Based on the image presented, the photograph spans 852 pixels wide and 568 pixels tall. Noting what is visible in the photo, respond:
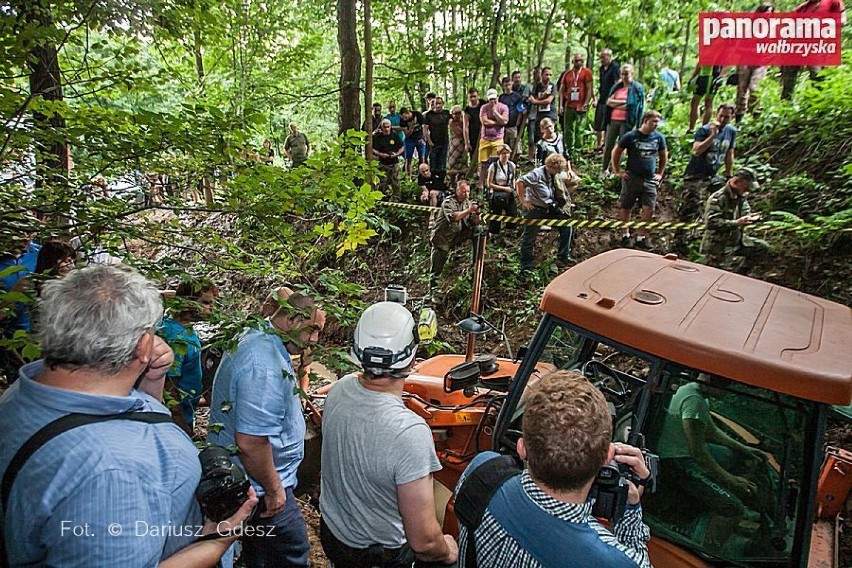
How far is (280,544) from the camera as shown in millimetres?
2672

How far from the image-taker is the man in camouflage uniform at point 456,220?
8305 millimetres

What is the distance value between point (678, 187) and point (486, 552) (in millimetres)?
8961

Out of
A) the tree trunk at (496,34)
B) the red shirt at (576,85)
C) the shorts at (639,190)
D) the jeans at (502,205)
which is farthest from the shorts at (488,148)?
the tree trunk at (496,34)

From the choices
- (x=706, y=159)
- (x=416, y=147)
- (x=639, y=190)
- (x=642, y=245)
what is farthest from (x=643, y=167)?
(x=416, y=147)

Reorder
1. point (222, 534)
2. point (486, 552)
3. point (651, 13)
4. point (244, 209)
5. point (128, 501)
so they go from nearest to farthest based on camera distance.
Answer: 1. point (128, 501)
2. point (486, 552)
3. point (222, 534)
4. point (244, 209)
5. point (651, 13)

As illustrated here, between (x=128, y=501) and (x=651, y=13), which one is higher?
(x=651, y=13)

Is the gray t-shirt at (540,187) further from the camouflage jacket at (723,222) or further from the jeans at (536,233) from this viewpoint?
Answer: the camouflage jacket at (723,222)

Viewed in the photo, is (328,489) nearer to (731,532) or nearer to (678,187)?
(731,532)

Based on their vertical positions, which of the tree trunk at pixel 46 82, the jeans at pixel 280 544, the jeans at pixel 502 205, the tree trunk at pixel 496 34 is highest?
the tree trunk at pixel 496 34

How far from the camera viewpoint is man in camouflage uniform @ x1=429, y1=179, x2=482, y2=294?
8.30 metres

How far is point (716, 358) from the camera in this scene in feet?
6.54

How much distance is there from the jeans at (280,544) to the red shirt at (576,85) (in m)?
9.83

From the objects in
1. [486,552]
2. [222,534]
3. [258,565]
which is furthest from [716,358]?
[258,565]
